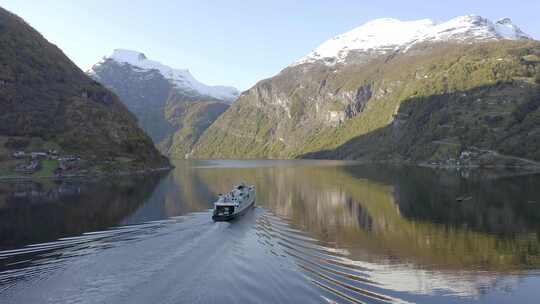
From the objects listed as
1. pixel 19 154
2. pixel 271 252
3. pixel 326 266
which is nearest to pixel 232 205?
pixel 271 252

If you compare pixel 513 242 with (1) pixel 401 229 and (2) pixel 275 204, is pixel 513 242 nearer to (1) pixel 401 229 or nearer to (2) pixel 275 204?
(1) pixel 401 229

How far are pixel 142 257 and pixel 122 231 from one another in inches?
578

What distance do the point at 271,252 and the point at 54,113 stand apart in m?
152

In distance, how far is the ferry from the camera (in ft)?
212

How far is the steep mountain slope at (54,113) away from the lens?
15350 centimetres

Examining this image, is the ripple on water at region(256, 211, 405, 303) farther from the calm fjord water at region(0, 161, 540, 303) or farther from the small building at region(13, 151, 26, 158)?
the small building at region(13, 151, 26, 158)

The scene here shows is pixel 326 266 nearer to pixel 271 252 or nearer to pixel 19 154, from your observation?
pixel 271 252

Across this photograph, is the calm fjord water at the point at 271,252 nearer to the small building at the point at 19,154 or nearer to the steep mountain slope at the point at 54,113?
the small building at the point at 19,154

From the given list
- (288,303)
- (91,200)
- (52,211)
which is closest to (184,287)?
(288,303)

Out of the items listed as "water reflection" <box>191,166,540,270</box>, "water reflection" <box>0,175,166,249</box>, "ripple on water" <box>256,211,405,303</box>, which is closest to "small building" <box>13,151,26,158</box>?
"water reflection" <box>0,175,166,249</box>

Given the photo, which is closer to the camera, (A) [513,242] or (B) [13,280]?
(B) [13,280]

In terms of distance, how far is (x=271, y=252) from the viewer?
45531 mm

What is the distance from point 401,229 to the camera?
2382 inches

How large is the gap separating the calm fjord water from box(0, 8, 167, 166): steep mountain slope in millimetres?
71553
